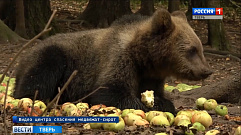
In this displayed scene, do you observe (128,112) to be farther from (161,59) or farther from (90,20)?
(90,20)

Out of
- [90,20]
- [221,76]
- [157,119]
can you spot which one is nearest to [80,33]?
[157,119]

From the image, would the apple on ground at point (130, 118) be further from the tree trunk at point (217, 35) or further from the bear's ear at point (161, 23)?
the tree trunk at point (217, 35)

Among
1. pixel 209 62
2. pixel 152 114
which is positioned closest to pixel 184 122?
pixel 152 114

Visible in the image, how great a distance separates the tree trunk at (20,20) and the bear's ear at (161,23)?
26.5 feet

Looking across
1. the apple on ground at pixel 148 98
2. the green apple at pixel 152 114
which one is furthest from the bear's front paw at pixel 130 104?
the green apple at pixel 152 114

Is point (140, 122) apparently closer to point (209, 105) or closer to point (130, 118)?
point (130, 118)

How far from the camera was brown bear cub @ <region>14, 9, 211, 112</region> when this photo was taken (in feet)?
20.2

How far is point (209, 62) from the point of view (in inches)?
543

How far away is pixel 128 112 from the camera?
5.14 m

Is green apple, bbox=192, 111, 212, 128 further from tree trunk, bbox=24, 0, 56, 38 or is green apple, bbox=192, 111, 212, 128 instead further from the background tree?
tree trunk, bbox=24, 0, 56, 38

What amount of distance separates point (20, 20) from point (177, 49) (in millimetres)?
8409

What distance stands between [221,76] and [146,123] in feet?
26.2

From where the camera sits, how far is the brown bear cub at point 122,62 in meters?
6.17

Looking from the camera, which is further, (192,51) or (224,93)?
(224,93)
